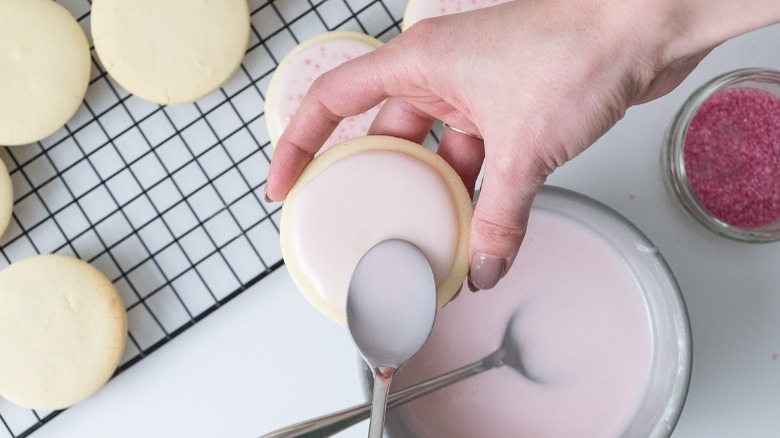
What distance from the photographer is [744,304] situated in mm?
904

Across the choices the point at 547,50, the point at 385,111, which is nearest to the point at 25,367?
the point at 385,111

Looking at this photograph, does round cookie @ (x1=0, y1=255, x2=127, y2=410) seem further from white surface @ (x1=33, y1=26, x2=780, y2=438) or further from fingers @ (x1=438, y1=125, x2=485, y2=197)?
fingers @ (x1=438, y1=125, x2=485, y2=197)

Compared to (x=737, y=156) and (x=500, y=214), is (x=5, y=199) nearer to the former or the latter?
(x=500, y=214)

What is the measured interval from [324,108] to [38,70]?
386mm

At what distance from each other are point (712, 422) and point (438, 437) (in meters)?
0.34

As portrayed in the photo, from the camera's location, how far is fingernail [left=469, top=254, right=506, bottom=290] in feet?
2.28

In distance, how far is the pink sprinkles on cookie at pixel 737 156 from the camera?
2.88ft

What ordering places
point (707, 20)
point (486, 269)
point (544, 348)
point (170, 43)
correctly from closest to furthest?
point (707, 20)
point (486, 269)
point (544, 348)
point (170, 43)

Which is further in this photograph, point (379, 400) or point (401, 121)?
point (401, 121)

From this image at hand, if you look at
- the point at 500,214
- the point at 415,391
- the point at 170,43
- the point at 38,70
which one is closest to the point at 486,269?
the point at 500,214

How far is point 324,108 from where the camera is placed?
795 millimetres

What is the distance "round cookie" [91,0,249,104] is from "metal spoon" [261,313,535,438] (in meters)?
0.42

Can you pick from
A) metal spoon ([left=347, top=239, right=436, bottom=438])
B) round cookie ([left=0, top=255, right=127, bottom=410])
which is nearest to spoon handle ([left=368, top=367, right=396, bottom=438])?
metal spoon ([left=347, top=239, right=436, bottom=438])

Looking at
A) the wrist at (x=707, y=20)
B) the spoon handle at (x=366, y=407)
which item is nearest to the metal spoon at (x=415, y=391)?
the spoon handle at (x=366, y=407)
